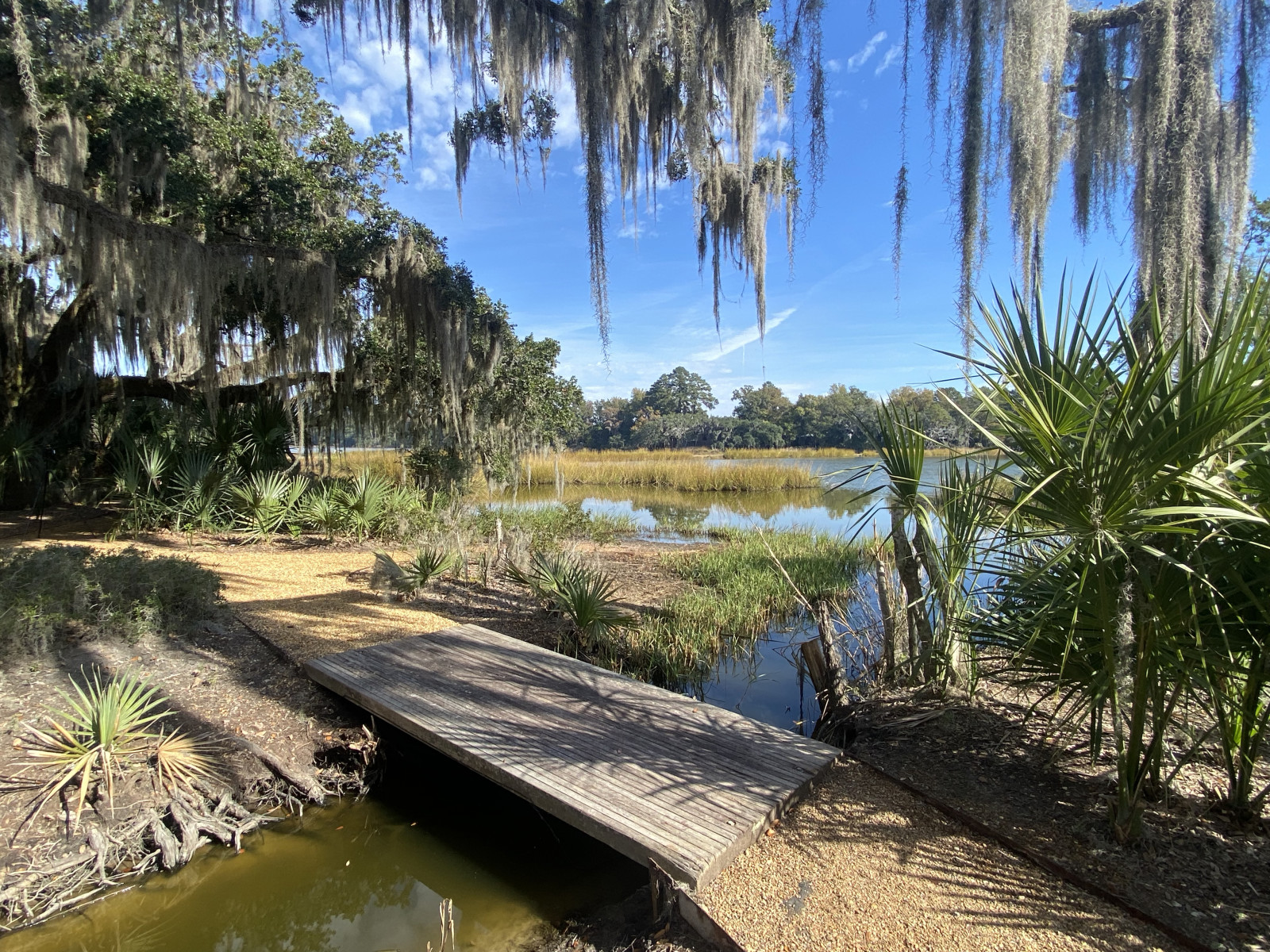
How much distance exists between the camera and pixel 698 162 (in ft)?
17.7

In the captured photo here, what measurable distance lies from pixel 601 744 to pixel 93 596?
416cm

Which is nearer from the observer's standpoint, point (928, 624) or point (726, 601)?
point (928, 624)

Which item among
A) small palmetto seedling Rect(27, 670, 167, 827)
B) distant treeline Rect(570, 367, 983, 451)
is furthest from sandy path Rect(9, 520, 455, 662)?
distant treeline Rect(570, 367, 983, 451)

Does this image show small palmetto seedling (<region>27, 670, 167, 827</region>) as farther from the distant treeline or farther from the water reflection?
the distant treeline

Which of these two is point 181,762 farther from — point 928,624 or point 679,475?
point 679,475

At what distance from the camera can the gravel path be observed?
203cm

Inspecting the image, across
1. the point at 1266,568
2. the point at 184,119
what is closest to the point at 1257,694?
the point at 1266,568

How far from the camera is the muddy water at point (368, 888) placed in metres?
2.66

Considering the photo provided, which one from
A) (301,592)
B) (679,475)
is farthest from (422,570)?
(679,475)

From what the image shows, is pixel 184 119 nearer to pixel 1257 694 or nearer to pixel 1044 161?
pixel 1044 161

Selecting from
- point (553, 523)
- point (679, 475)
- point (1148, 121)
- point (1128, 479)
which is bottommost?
point (553, 523)

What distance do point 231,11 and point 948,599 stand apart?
21.4 feet

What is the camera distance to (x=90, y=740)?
3264mm

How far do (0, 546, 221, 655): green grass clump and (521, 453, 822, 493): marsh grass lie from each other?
573 inches
